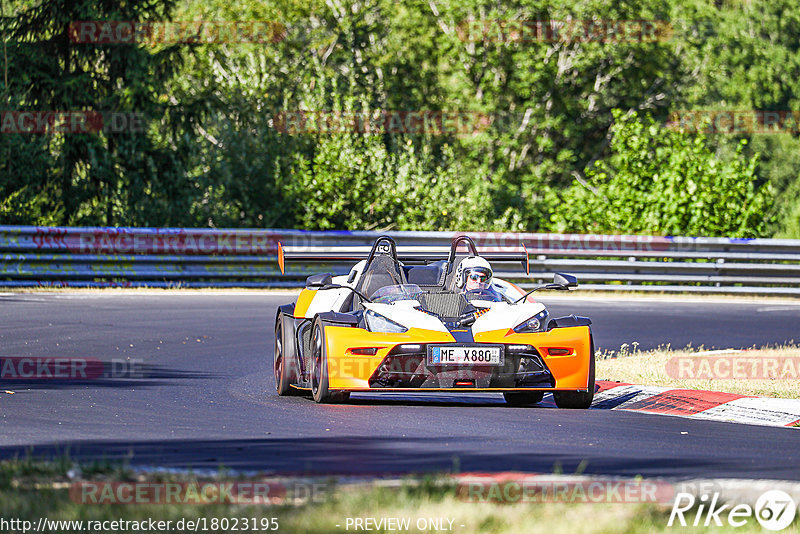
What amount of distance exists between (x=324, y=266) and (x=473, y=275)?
13.8m

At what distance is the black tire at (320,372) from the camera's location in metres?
9.98

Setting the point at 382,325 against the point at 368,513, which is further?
the point at 382,325

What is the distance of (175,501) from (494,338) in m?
4.66

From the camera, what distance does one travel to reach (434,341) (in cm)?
981

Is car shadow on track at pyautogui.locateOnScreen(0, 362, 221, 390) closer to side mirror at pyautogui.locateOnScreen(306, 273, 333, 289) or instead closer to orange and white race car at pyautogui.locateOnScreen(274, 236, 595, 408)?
orange and white race car at pyautogui.locateOnScreen(274, 236, 595, 408)

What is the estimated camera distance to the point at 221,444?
771 cm

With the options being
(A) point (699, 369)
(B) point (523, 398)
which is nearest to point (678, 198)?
(A) point (699, 369)

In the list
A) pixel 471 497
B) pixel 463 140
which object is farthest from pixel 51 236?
pixel 463 140

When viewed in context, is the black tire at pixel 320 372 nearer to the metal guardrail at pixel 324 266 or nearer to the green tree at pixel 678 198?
the metal guardrail at pixel 324 266

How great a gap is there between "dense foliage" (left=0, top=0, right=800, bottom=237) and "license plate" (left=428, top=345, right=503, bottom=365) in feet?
62.0

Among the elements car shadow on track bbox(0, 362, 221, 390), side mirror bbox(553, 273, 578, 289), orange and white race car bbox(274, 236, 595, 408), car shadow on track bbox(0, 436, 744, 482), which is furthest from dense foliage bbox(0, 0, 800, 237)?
car shadow on track bbox(0, 436, 744, 482)

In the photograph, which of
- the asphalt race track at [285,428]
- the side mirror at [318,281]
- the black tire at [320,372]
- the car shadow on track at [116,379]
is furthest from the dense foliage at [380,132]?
the black tire at [320,372]

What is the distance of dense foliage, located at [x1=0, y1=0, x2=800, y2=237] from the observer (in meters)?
28.8

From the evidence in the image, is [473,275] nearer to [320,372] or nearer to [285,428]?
[320,372]
